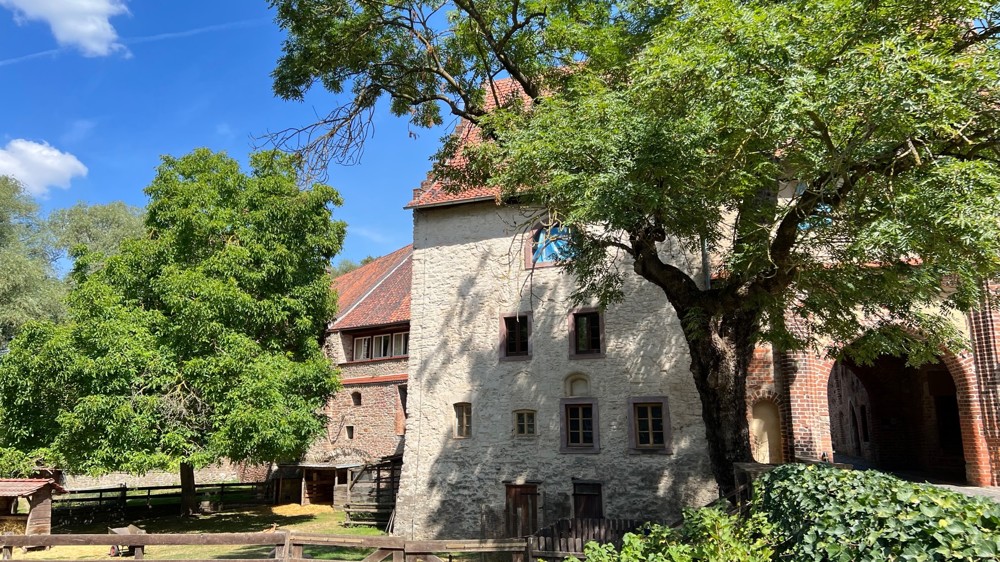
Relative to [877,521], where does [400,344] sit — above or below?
above

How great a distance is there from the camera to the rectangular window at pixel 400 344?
2791cm

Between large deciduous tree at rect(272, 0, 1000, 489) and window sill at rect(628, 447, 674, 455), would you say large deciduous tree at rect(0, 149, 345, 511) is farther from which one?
window sill at rect(628, 447, 674, 455)

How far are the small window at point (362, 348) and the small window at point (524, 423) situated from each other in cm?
1200

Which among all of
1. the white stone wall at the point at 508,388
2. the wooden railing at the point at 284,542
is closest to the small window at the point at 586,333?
the white stone wall at the point at 508,388

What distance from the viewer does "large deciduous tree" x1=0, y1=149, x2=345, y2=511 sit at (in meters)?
18.4

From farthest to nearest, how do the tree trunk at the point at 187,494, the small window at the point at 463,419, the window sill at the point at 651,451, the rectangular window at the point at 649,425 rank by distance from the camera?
the tree trunk at the point at 187,494, the small window at the point at 463,419, the rectangular window at the point at 649,425, the window sill at the point at 651,451

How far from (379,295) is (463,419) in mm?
12838

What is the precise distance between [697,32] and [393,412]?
21990 millimetres

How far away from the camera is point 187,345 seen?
19516 mm

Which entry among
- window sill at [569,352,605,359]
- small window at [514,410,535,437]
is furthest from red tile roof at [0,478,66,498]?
window sill at [569,352,605,359]

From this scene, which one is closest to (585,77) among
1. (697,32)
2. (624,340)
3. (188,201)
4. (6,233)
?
(697,32)

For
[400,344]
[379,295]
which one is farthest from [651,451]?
[379,295]

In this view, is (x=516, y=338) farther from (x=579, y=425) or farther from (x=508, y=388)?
(x=579, y=425)

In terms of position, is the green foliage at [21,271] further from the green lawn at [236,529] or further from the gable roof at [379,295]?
the gable roof at [379,295]
